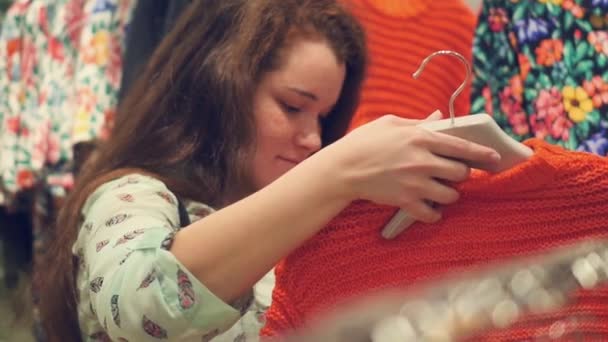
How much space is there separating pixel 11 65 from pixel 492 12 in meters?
0.81

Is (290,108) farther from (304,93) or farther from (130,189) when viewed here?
(130,189)

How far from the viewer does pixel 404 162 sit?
661 millimetres

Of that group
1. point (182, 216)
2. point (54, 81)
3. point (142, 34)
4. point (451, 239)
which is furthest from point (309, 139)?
point (54, 81)

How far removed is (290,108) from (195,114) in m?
0.10

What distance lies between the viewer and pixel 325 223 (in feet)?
2.24

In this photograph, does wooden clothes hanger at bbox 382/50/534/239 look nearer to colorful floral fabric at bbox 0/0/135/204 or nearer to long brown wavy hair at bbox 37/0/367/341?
long brown wavy hair at bbox 37/0/367/341

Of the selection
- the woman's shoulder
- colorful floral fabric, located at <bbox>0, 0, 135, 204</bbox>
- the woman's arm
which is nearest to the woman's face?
the woman's shoulder

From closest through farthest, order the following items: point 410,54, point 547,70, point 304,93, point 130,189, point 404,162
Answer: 1. point 404,162
2. point 130,189
3. point 304,93
4. point 547,70
5. point 410,54

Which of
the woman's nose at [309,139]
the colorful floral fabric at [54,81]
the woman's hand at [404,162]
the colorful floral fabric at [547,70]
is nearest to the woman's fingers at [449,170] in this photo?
the woman's hand at [404,162]

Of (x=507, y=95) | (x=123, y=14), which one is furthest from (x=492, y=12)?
(x=123, y=14)

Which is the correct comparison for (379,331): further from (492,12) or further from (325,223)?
(492,12)

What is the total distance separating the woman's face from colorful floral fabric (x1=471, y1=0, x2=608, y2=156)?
28 cm

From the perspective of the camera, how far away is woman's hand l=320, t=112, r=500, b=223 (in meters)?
0.66

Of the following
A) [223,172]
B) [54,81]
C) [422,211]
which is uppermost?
[422,211]
